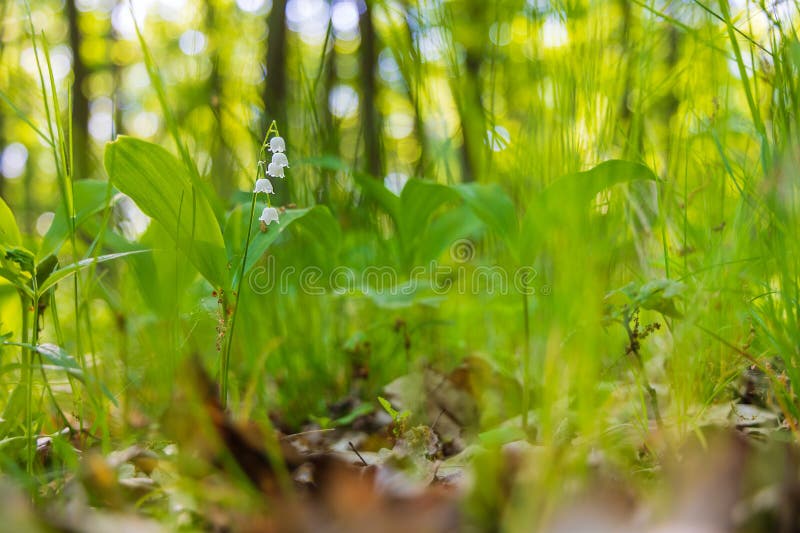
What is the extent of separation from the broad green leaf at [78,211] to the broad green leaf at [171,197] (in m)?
0.04

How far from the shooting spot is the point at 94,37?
1027cm

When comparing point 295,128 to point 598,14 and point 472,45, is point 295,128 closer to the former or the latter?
point 598,14

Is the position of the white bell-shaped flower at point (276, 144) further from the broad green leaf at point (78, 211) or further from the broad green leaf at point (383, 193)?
the broad green leaf at point (383, 193)

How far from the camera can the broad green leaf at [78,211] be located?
91cm

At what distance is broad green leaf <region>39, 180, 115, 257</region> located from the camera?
3.00ft

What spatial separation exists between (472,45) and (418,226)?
6.06 meters

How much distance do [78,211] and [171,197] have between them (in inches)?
9.7

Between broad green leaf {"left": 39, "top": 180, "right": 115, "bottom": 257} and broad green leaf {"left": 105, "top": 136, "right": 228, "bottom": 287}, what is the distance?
44mm

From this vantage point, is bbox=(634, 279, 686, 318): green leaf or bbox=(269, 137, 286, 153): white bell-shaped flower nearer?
bbox=(634, 279, 686, 318): green leaf

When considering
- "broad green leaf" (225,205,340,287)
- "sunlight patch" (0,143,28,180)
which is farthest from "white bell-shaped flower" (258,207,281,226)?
"sunlight patch" (0,143,28,180)

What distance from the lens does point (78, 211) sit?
1026 millimetres

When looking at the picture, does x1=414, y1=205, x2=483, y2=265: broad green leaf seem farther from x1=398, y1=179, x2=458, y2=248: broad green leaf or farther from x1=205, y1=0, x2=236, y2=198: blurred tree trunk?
x1=205, y1=0, x2=236, y2=198: blurred tree trunk

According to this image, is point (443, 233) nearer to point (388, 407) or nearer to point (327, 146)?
point (327, 146)

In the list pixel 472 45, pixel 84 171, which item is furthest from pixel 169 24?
pixel 84 171
